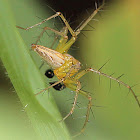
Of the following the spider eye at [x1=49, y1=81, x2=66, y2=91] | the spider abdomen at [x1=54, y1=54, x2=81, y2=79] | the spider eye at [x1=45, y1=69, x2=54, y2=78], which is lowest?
the spider eye at [x1=49, y1=81, x2=66, y2=91]

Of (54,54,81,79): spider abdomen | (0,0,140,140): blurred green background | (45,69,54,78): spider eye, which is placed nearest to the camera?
(0,0,140,140): blurred green background

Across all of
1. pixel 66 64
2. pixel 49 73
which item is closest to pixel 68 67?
pixel 66 64

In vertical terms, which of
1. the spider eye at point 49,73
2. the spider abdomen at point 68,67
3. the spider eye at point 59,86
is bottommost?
the spider eye at point 59,86

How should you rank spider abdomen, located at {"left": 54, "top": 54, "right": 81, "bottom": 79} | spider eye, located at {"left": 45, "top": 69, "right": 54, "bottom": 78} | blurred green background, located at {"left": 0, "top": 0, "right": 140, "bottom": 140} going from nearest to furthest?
blurred green background, located at {"left": 0, "top": 0, "right": 140, "bottom": 140}, spider eye, located at {"left": 45, "top": 69, "right": 54, "bottom": 78}, spider abdomen, located at {"left": 54, "top": 54, "right": 81, "bottom": 79}

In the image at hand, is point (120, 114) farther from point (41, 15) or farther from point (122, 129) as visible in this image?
point (41, 15)

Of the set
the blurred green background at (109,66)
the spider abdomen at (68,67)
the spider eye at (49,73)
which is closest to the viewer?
the blurred green background at (109,66)

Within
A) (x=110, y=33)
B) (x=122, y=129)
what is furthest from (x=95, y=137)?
(x=110, y=33)

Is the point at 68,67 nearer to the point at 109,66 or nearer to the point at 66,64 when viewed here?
the point at 66,64

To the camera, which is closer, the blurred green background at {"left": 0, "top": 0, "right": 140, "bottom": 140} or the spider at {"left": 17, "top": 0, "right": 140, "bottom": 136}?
the blurred green background at {"left": 0, "top": 0, "right": 140, "bottom": 140}

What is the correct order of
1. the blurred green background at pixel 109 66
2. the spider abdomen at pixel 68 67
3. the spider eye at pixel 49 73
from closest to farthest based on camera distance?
1. the blurred green background at pixel 109 66
2. the spider eye at pixel 49 73
3. the spider abdomen at pixel 68 67

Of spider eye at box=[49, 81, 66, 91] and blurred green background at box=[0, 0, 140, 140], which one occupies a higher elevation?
blurred green background at box=[0, 0, 140, 140]

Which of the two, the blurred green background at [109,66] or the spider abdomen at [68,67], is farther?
the spider abdomen at [68,67]
